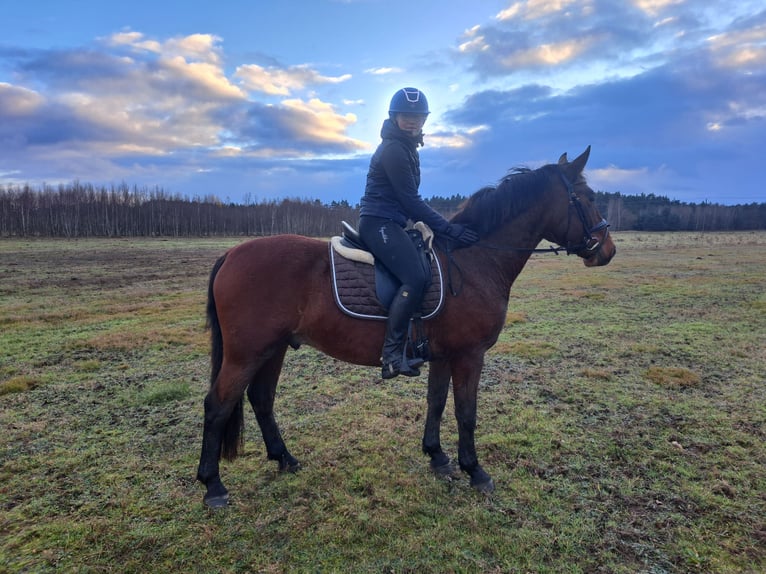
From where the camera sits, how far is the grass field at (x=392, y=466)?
119 inches

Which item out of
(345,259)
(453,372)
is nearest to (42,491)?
(345,259)

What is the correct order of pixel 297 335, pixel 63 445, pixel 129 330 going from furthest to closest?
pixel 129 330 → pixel 63 445 → pixel 297 335

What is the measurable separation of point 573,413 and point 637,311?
7.20 meters

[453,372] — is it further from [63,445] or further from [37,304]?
[37,304]

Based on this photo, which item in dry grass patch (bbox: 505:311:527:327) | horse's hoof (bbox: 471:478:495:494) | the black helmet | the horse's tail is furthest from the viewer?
dry grass patch (bbox: 505:311:527:327)

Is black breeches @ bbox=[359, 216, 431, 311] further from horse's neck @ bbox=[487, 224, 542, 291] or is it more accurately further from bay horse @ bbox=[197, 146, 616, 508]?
horse's neck @ bbox=[487, 224, 542, 291]

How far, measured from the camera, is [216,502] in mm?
3543

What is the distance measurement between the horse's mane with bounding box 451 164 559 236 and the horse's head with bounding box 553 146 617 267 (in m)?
0.21

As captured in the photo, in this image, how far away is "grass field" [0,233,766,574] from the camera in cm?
304

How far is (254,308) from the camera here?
3.62m

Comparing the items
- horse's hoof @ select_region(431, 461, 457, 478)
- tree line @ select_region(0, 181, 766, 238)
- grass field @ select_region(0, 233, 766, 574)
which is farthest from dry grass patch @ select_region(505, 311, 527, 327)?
tree line @ select_region(0, 181, 766, 238)

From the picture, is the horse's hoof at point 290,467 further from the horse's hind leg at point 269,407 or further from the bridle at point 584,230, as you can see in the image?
the bridle at point 584,230

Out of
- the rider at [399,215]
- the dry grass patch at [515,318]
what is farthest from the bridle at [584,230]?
the dry grass patch at [515,318]

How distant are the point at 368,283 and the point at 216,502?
7.55 feet
